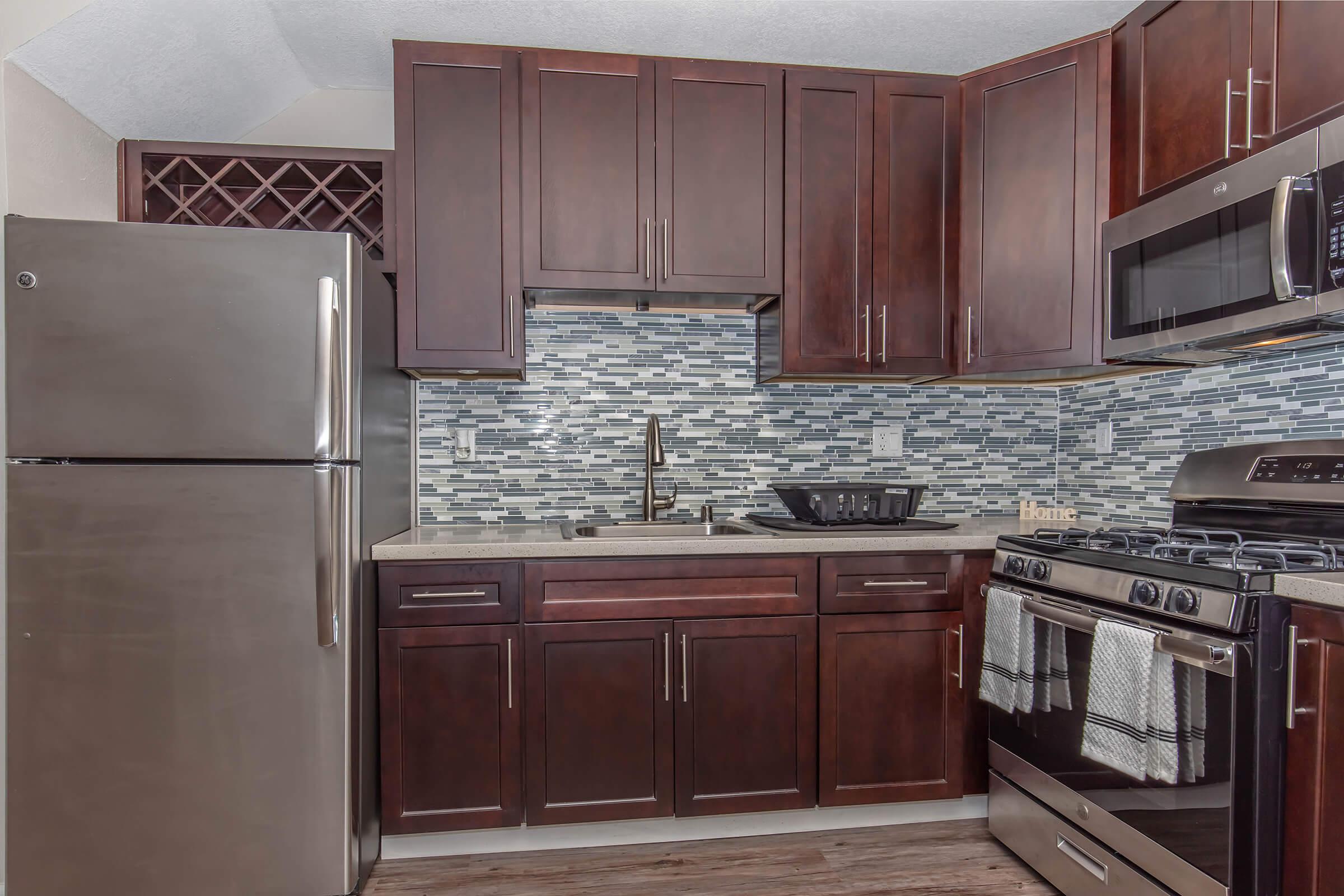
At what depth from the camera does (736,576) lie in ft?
6.91

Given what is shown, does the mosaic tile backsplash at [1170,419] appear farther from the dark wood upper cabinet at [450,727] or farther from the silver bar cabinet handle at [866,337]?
the dark wood upper cabinet at [450,727]

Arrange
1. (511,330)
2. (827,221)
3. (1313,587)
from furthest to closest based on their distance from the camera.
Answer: (827,221) < (511,330) < (1313,587)

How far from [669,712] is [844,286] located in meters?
1.43

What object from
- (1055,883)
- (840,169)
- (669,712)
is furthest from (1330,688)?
(840,169)

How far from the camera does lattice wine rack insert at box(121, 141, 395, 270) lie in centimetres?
224

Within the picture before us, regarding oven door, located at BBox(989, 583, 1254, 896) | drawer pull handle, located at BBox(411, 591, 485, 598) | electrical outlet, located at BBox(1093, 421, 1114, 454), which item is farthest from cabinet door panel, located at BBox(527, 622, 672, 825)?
electrical outlet, located at BBox(1093, 421, 1114, 454)

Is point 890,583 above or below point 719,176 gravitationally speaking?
below

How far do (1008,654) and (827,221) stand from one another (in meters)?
1.40

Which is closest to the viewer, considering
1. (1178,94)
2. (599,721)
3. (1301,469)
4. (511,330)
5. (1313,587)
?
(1313,587)

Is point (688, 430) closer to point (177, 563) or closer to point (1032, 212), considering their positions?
point (1032, 212)

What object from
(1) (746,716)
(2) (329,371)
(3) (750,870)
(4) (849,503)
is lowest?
(3) (750,870)

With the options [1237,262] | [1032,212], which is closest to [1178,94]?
[1032,212]

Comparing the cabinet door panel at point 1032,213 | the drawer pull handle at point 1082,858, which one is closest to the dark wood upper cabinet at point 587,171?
the cabinet door panel at point 1032,213

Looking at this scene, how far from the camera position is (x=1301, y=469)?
1.83m
